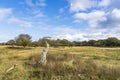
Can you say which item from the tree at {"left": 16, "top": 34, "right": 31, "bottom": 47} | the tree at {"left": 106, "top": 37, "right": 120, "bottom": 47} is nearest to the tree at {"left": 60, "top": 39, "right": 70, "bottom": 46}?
the tree at {"left": 106, "top": 37, "right": 120, "bottom": 47}

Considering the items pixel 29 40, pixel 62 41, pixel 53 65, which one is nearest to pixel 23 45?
pixel 29 40

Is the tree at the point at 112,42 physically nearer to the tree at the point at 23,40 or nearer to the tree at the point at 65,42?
the tree at the point at 65,42

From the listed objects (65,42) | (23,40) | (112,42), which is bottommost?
(112,42)

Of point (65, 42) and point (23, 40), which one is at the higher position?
point (23, 40)

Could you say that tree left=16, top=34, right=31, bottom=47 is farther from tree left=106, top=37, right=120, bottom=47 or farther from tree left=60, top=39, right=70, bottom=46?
tree left=106, top=37, right=120, bottom=47

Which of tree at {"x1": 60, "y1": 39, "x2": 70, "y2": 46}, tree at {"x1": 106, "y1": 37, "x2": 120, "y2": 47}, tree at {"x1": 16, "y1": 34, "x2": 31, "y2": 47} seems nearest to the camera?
tree at {"x1": 16, "y1": 34, "x2": 31, "y2": 47}

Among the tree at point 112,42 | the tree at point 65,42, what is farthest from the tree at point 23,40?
the tree at point 112,42

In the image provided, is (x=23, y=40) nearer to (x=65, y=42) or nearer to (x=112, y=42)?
(x=65, y=42)

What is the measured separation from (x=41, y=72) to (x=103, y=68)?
12.4 ft

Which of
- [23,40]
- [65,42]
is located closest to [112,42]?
→ [65,42]

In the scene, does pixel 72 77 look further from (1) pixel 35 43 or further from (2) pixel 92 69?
(1) pixel 35 43

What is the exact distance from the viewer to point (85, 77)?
1117 cm

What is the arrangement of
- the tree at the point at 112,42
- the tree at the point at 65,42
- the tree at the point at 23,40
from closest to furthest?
1. the tree at the point at 23,40
2. the tree at the point at 112,42
3. the tree at the point at 65,42

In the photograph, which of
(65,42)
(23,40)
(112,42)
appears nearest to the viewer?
(23,40)
